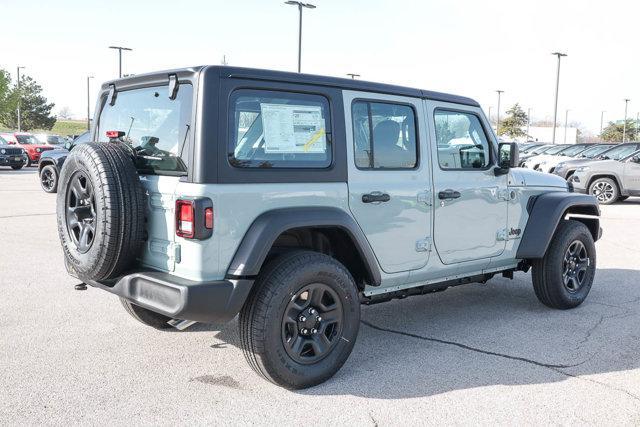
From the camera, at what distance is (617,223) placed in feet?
39.4

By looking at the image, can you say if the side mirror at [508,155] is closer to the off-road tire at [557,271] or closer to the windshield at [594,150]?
the off-road tire at [557,271]

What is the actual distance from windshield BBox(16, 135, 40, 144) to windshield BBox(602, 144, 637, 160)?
84.0 feet

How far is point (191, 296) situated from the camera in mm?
3373

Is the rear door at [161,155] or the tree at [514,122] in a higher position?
the tree at [514,122]

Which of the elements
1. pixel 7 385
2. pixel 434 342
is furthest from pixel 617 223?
pixel 7 385

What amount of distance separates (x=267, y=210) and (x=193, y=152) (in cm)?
54

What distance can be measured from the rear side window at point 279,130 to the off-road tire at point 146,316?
5.80 ft

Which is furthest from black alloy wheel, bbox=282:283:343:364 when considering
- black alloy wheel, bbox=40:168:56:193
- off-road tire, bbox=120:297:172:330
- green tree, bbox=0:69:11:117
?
green tree, bbox=0:69:11:117

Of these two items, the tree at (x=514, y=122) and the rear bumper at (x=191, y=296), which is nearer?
the rear bumper at (x=191, y=296)

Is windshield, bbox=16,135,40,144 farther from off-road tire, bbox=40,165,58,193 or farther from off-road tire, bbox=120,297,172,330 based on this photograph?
off-road tire, bbox=120,297,172,330

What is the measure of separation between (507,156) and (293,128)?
7.16ft

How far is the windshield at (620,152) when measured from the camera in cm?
1598

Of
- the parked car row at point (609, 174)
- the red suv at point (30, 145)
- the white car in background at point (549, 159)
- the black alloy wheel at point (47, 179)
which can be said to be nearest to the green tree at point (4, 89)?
the red suv at point (30, 145)

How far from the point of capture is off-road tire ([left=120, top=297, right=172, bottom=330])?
4768 millimetres
